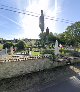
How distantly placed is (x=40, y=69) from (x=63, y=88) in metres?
6.47

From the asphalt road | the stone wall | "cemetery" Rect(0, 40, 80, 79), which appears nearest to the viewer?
the asphalt road

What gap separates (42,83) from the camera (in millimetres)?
20469

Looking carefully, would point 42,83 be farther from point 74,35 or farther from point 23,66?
point 74,35

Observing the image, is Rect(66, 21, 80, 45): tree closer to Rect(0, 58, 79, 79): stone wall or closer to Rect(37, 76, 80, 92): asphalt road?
Rect(0, 58, 79, 79): stone wall

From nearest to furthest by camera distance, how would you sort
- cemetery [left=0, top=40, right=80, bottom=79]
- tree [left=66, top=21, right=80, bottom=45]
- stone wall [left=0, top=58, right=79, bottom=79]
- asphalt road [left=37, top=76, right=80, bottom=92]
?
asphalt road [left=37, top=76, right=80, bottom=92], stone wall [left=0, top=58, right=79, bottom=79], cemetery [left=0, top=40, right=80, bottom=79], tree [left=66, top=21, right=80, bottom=45]

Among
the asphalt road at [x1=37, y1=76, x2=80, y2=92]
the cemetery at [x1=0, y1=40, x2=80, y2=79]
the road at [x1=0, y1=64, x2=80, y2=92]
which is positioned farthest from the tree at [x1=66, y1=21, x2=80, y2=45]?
the asphalt road at [x1=37, y1=76, x2=80, y2=92]

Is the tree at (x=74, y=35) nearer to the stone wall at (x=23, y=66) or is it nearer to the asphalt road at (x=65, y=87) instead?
the stone wall at (x=23, y=66)

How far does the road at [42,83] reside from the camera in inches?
712

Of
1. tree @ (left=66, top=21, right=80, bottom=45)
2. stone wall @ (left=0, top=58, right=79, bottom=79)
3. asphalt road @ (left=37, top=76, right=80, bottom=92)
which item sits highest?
tree @ (left=66, top=21, right=80, bottom=45)

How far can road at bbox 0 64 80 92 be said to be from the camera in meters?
18.1

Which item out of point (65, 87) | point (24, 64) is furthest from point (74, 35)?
point (65, 87)

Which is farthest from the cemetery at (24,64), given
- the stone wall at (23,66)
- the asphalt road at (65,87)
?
the asphalt road at (65,87)

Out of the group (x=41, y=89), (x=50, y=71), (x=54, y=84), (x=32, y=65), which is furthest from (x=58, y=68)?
(x=41, y=89)

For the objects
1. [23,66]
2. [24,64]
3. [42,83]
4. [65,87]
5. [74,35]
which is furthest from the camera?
[74,35]
